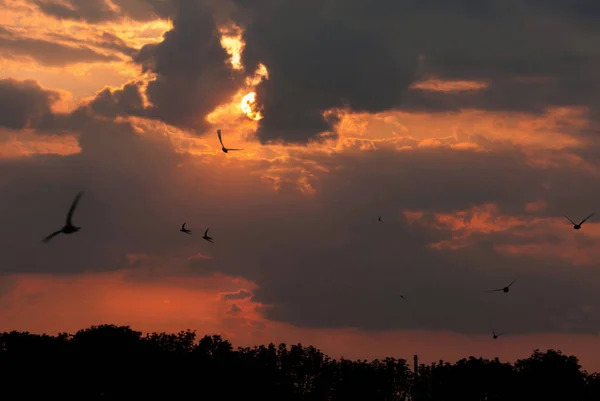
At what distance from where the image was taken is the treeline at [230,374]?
408 ft

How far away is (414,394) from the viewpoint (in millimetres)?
145500

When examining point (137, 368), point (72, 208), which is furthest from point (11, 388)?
point (72, 208)

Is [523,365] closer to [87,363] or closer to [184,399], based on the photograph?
[184,399]

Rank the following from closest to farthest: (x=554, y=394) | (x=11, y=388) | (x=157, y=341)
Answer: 1. (x=11, y=388)
2. (x=554, y=394)
3. (x=157, y=341)

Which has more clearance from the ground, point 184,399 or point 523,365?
point 523,365

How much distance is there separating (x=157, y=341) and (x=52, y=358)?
30.7 metres

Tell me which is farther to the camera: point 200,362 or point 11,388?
point 200,362

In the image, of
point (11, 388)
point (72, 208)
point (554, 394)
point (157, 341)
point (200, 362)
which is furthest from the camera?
point (157, 341)

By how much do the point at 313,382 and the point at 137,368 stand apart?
31.7 metres

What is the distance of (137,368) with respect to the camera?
127 meters

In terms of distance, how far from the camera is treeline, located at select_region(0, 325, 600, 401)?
124m

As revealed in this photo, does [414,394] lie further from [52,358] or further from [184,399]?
[52,358]

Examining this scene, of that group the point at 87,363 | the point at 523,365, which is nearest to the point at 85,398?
the point at 87,363

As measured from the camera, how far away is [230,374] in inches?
5182
